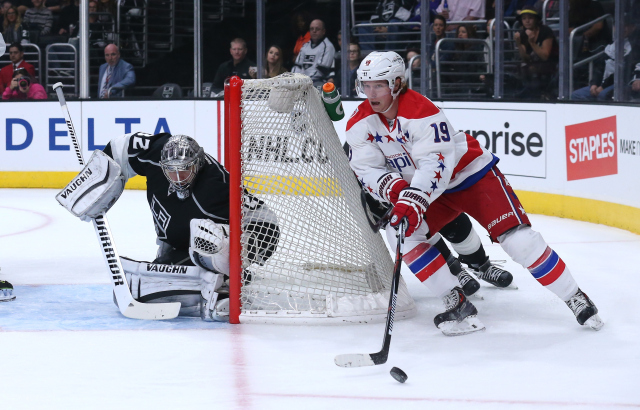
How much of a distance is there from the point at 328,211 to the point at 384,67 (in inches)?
23.1

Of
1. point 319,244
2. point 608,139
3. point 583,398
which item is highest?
point 608,139

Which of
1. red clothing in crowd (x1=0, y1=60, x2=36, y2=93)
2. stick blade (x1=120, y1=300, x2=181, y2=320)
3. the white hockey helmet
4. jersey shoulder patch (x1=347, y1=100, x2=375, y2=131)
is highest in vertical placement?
red clothing in crowd (x1=0, y1=60, x2=36, y2=93)

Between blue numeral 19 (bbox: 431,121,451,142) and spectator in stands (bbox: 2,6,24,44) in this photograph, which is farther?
spectator in stands (bbox: 2,6,24,44)

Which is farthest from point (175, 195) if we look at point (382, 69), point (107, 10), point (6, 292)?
point (107, 10)

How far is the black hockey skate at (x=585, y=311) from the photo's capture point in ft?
10.4

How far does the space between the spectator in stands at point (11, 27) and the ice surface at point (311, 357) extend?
188 inches

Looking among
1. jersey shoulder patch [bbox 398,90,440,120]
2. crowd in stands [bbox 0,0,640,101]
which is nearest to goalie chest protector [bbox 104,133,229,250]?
jersey shoulder patch [bbox 398,90,440,120]

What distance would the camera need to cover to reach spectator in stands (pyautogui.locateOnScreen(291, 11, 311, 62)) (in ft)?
25.0

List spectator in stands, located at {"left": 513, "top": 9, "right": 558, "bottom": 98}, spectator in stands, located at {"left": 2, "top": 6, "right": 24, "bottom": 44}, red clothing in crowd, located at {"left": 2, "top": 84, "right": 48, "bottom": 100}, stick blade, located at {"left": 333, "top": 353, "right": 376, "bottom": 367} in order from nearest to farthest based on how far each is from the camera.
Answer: stick blade, located at {"left": 333, "top": 353, "right": 376, "bottom": 367}, spectator in stands, located at {"left": 513, "top": 9, "right": 558, "bottom": 98}, red clothing in crowd, located at {"left": 2, "top": 84, "right": 48, "bottom": 100}, spectator in stands, located at {"left": 2, "top": 6, "right": 24, "bottom": 44}

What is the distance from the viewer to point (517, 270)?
4395 mm

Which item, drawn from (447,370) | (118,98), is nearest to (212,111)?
(118,98)

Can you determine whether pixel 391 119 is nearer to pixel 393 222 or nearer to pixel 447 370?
pixel 393 222

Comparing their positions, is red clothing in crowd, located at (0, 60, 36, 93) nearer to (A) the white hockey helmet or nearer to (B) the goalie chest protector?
(B) the goalie chest protector

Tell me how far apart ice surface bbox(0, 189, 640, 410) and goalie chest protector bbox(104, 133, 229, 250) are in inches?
14.5
